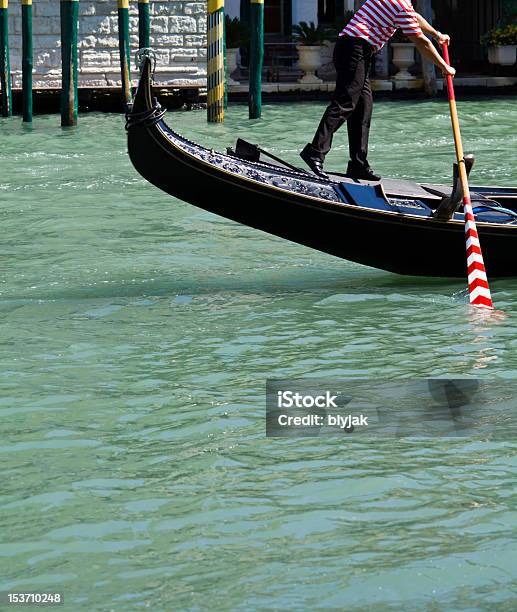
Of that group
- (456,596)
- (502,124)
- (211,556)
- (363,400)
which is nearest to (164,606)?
(211,556)

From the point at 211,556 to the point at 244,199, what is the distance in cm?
328

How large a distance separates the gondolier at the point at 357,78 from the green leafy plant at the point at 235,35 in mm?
9664

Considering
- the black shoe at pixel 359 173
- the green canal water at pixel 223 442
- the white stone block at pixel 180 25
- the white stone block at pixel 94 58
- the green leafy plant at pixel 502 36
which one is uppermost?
the white stone block at pixel 180 25

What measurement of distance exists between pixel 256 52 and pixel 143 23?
159cm

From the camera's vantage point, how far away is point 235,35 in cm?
1786

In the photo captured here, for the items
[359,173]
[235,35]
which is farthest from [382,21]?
[235,35]

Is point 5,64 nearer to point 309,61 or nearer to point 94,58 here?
point 94,58

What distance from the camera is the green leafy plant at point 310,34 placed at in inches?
693

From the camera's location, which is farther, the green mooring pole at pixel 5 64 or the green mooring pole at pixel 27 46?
the green mooring pole at pixel 5 64

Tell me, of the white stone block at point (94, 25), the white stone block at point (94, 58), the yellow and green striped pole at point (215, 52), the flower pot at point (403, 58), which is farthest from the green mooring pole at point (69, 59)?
the flower pot at point (403, 58)

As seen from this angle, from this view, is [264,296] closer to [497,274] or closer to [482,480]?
[497,274]

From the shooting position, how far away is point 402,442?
502 cm

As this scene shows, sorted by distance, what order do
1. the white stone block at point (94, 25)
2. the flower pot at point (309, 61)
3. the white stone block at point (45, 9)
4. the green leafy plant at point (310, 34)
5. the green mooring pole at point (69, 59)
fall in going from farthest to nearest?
the flower pot at point (309, 61) → the green leafy plant at point (310, 34) → the white stone block at point (94, 25) → the white stone block at point (45, 9) → the green mooring pole at point (69, 59)

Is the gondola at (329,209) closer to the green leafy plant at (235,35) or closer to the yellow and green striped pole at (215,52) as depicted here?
the yellow and green striped pole at (215,52)
